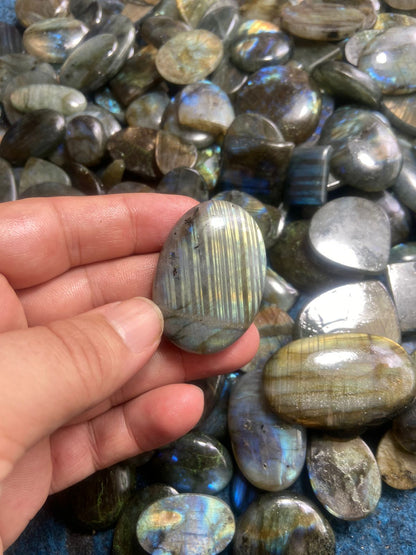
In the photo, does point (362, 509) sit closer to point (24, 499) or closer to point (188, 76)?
point (24, 499)

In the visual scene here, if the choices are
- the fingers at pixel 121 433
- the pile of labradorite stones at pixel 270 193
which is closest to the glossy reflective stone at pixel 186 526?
the pile of labradorite stones at pixel 270 193

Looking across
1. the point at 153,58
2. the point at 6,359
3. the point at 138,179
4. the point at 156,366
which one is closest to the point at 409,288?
the point at 156,366

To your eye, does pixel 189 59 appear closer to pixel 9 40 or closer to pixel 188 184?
pixel 188 184

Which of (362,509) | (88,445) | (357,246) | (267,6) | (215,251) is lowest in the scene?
(362,509)

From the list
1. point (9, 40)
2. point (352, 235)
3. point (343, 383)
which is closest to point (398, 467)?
point (343, 383)

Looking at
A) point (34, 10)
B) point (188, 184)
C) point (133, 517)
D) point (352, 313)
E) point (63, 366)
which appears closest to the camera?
point (63, 366)

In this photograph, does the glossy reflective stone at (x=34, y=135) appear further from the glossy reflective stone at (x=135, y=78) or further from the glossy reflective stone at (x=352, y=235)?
the glossy reflective stone at (x=352, y=235)
